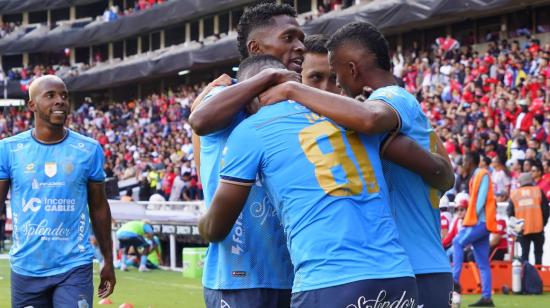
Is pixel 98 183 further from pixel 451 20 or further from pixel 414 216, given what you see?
pixel 451 20

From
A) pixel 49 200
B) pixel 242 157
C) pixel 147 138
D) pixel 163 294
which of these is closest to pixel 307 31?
pixel 147 138

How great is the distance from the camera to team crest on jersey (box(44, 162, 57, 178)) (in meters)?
6.85

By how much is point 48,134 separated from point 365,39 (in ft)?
10.0

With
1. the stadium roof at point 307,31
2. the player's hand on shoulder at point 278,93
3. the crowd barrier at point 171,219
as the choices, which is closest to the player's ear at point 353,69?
the player's hand on shoulder at point 278,93

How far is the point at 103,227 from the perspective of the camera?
7.03m

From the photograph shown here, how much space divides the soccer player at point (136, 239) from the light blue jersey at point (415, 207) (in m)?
16.2

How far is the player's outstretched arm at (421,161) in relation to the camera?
4.36 m

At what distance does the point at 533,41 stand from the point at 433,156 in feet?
70.1

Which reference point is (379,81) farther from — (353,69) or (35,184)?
(35,184)

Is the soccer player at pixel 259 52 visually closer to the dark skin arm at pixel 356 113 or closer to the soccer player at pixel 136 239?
the dark skin arm at pixel 356 113

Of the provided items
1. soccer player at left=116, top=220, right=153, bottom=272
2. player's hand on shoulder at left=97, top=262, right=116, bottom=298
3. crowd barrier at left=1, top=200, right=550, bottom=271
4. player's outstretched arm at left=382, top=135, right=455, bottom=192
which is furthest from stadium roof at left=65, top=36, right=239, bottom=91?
player's outstretched arm at left=382, top=135, right=455, bottom=192

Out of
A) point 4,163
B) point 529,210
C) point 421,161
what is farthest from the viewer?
point 529,210

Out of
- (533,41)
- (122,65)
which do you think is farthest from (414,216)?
(122,65)

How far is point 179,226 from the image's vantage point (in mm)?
21141
